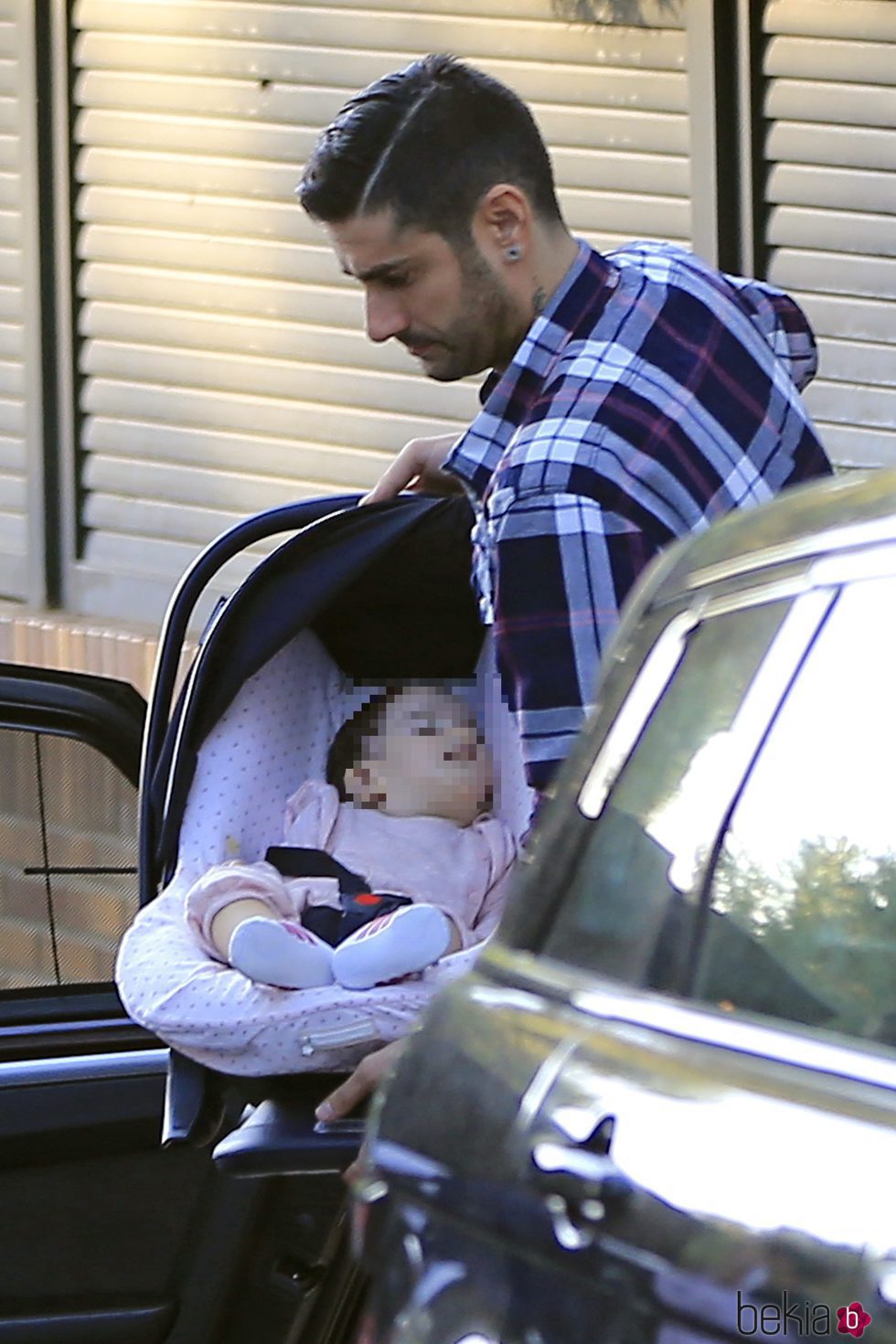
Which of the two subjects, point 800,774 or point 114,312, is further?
point 114,312

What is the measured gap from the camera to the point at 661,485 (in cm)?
299

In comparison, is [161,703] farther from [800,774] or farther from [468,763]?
[800,774]

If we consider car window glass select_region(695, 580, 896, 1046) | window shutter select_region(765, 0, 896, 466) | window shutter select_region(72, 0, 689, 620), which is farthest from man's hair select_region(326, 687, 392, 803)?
window shutter select_region(72, 0, 689, 620)

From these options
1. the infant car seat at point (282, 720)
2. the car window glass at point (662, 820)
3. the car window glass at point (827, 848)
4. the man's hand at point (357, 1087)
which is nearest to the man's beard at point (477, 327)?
the infant car seat at point (282, 720)

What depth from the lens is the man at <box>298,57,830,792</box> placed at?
292 centimetres

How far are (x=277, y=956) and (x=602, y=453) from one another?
84cm

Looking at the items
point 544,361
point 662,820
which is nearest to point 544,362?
point 544,361

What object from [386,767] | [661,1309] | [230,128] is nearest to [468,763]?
[386,767]

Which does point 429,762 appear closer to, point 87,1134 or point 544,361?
point 544,361

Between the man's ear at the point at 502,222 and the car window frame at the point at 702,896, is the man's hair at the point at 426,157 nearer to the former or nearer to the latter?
the man's ear at the point at 502,222

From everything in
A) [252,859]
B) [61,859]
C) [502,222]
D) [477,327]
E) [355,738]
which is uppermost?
[502,222]

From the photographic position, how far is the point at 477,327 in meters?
3.27

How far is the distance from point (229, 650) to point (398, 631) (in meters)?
0.27

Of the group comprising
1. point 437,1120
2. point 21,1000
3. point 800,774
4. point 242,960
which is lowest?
point 21,1000
